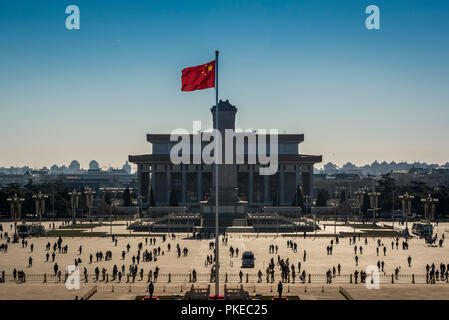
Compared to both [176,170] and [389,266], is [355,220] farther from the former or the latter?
[389,266]

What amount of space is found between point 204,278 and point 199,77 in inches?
766

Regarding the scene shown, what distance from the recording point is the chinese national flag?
2708 centimetres

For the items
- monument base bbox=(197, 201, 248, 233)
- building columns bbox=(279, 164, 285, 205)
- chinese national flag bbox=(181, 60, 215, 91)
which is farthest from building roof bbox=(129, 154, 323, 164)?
chinese national flag bbox=(181, 60, 215, 91)

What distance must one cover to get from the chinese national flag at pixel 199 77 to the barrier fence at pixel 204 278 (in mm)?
17227

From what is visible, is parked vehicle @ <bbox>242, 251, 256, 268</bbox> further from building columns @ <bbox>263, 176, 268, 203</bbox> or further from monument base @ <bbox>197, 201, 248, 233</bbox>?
building columns @ <bbox>263, 176, 268, 203</bbox>

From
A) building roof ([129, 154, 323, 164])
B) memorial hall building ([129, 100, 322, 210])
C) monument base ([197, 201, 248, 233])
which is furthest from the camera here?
memorial hall building ([129, 100, 322, 210])

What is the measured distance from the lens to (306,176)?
4897 inches

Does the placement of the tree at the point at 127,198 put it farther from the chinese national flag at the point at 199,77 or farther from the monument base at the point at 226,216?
the chinese national flag at the point at 199,77

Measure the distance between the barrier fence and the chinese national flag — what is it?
678 inches

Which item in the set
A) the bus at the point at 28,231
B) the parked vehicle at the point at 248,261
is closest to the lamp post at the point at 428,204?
the parked vehicle at the point at 248,261

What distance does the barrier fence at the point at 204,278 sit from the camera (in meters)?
39.7

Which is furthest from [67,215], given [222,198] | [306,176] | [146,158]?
[306,176]

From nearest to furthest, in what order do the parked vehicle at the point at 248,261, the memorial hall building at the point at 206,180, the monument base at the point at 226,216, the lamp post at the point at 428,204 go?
the parked vehicle at the point at 248,261, the lamp post at the point at 428,204, the monument base at the point at 226,216, the memorial hall building at the point at 206,180
